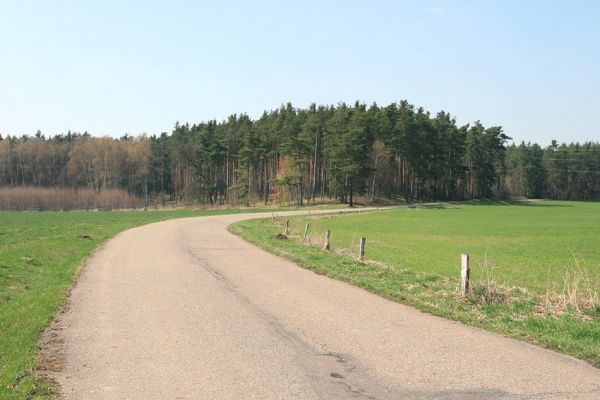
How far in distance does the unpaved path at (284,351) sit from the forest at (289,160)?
6941 cm

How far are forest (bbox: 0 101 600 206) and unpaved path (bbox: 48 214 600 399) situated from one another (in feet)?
228

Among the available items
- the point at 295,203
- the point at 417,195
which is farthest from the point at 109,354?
the point at 417,195

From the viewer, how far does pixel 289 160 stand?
318ft

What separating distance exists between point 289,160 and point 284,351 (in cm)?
8929

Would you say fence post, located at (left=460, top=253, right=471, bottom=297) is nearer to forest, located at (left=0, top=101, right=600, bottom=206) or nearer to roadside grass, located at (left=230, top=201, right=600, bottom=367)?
roadside grass, located at (left=230, top=201, right=600, bottom=367)

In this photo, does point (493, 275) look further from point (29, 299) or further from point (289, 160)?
point (289, 160)

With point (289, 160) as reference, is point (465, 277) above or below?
below

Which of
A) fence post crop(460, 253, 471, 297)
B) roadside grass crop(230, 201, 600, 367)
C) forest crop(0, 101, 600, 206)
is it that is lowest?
roadside grass crop(230, 201, 600, 367)

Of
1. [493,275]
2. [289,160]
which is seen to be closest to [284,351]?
[493,275]

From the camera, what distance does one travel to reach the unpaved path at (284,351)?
6.50 meters

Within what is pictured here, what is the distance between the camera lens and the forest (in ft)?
296

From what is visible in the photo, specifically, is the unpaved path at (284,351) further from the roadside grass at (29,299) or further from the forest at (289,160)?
the forest at (289,160)

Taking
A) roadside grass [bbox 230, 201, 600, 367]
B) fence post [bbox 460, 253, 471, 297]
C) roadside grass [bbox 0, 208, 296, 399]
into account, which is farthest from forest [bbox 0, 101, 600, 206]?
fence post [bbox 460, 253, 471, 297]

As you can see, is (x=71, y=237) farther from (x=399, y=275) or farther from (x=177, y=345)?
(x=177, y=345)
